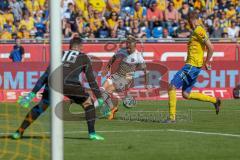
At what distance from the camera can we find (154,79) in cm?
2781

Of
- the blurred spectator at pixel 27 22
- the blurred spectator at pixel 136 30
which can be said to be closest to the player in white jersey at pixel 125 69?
the blurred spectator at pixel 136 30

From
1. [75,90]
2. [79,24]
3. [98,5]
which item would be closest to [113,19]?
[98,5]

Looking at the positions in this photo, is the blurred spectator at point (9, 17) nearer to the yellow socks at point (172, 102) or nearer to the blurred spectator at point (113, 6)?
the blurred spectator at point (113, 6)

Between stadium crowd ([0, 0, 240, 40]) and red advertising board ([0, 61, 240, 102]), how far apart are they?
273 centimetres

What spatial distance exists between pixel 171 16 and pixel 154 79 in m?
5.39

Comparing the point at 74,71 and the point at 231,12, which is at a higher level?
the point at 231,12

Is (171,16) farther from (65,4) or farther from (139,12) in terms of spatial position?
(65,4)

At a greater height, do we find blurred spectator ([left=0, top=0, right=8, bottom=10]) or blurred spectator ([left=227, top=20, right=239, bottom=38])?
blurred spectator ([left=0, top=0, right=8, bottom=10])

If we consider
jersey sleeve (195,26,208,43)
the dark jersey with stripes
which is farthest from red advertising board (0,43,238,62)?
the dark jersey with stripes

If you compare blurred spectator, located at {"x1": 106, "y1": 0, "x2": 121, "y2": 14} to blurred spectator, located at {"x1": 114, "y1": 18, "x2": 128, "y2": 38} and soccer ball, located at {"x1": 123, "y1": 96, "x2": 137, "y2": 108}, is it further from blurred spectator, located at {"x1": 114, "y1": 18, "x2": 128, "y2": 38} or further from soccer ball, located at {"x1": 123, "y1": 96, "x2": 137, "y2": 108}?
soccer ball, located at {"x1": 123, "y1": 96, "x2": 137, "y2": 108}

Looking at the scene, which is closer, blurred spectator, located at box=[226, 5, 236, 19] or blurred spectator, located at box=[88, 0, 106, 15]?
blurred spectator, located at box=[88, 0, 106, 15]

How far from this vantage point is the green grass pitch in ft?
44.0

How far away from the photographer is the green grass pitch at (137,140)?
13398 mm

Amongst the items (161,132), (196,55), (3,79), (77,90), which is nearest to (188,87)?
(196,55)
